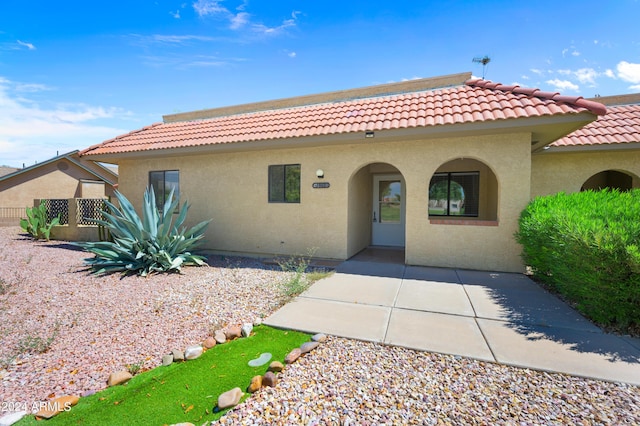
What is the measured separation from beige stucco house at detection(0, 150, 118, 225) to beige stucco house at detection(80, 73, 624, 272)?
16.7 meters

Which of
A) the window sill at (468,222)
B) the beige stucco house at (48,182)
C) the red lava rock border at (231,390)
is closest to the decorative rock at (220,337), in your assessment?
the red lava rock border at (231,390)

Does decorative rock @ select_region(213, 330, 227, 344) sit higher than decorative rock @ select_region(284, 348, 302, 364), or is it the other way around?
decorative rock @ select_region(284, 348, 302, 364)

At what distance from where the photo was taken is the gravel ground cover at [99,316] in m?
3.43

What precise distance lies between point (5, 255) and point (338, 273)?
11.4 m

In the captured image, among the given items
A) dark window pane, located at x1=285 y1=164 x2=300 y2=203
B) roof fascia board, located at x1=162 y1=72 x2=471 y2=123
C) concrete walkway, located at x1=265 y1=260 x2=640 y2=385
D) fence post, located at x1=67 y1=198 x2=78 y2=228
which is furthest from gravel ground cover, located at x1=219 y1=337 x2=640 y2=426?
fence post, located at x1=67 y1=198 x2=78 y2=228

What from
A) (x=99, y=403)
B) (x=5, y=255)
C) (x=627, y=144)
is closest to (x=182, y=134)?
(x=5, y=255)

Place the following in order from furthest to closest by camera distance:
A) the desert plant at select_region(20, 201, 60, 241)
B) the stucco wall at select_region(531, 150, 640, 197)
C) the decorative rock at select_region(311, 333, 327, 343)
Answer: the desert plant at select_region(20, 201, 60, 241), the stucco wall at select_region(531, 150, 640, 197), the decorative rock at select_region(311, 333, 327, 343)

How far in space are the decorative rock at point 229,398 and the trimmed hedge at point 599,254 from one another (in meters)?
4.89

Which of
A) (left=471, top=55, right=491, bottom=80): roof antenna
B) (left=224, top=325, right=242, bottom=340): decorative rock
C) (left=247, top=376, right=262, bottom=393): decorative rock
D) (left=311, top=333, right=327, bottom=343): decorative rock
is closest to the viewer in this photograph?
(left=247, top=376, right=262, bottom=393): decorative rock

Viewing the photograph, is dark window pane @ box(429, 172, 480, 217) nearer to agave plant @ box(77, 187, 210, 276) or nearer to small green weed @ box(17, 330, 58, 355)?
agave plant @ box(77, 187, 210, 276)

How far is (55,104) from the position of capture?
46.3ft

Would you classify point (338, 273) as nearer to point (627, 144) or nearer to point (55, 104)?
point (627, 144)

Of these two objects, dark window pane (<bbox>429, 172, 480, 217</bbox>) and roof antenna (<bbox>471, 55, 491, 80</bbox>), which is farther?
roof antenna (<bbox>471, 55, 491, 80</bbox>)

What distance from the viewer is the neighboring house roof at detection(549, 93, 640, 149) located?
27.0 ft
